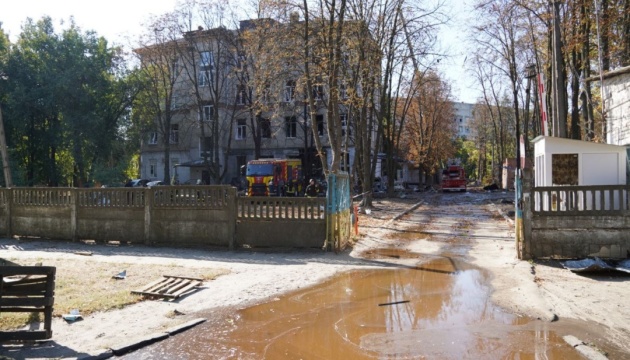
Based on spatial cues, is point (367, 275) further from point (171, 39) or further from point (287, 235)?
point (171, 39)

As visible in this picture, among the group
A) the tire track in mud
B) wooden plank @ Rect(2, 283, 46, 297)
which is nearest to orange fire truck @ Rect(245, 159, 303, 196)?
the tire track in mud

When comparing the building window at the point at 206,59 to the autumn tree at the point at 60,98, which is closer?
the autumn tree at the point at 60,98

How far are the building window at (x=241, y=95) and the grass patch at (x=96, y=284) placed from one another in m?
30.7

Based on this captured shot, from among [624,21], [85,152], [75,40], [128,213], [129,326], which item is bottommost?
[129,326]

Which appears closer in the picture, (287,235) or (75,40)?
(287,235)

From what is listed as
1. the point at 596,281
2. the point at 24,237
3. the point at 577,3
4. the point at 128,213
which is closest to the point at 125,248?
the point at 128,213

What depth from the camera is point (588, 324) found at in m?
6.25

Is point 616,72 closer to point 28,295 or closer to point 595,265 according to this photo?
point 595,265

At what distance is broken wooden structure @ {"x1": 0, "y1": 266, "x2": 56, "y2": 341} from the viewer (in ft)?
18.7

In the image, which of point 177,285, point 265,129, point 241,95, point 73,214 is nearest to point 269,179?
point 241,95

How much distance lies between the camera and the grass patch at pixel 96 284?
277 inches

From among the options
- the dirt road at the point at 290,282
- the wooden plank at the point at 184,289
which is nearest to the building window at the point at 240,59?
the dirt road at the point at 290,282

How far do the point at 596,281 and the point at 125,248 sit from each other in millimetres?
11036

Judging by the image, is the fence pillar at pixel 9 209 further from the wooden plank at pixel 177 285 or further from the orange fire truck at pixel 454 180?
the orange fire truck at pixel 454 180
